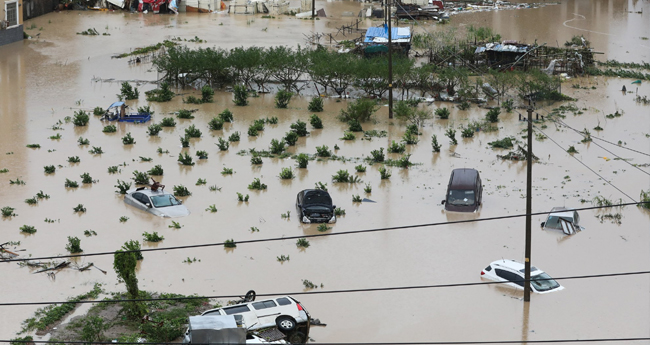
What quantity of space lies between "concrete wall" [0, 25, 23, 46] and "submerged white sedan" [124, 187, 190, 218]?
31850 millimetres

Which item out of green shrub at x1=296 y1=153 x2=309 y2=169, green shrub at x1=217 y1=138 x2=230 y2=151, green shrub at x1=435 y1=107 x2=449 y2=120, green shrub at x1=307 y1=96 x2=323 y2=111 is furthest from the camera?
green shrub at x1=307 y1=96 x2=323 y2=111

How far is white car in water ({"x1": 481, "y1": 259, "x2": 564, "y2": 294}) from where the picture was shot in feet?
Result: 63.4

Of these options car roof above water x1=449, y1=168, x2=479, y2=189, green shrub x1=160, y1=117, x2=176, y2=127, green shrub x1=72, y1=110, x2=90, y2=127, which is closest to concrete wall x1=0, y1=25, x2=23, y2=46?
green shrub x1=72, y1=110, x2=90, y2=127

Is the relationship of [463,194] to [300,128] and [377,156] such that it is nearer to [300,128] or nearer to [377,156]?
[377,156]

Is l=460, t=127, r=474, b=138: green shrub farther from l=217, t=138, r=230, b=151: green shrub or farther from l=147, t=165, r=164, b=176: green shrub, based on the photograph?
l=147, t=165, r=164, b=176: green shrub

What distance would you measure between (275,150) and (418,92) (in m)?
13.1

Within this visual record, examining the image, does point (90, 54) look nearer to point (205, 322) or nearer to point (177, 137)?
point (177, 137)

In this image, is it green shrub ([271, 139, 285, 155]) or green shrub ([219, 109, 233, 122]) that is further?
green shrub ([219, 109, 233, 122])

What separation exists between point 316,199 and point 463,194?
4.64 meters

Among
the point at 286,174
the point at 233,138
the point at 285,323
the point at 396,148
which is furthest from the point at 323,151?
the point at 285,323

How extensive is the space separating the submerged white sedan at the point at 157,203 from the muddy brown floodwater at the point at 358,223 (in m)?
0.43

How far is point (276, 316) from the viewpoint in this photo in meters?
16.3

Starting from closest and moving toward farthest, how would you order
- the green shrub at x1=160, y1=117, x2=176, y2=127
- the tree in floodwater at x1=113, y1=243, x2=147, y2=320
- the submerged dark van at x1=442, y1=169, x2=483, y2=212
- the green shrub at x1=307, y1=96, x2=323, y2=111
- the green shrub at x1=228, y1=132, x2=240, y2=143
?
the tree in floodwater at x1=113, y1=243, x2=147, y2=320
the submerged dark van at x1=442, y1=169, x2=483, y2=212
the green shrub at x1=228, y1=132, x2=240, y2=143
the green shrub at x1=160, y1=117, x2=176, y2=127
the green shrub at x1=307, y1=96, x2=323, y2=111

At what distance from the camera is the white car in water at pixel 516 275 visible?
19.3m
